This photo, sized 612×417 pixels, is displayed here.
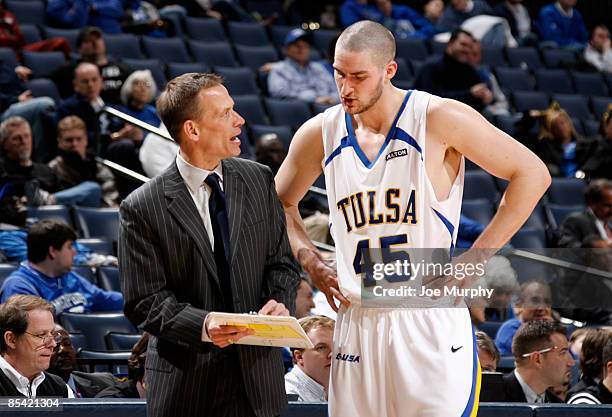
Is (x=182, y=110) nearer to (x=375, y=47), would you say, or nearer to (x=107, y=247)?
(x=375, y=47)

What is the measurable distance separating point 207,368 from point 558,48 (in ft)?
36.4

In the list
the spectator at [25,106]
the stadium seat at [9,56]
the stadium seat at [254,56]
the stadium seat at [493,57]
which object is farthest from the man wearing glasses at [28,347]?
the stadium seat at [493,57]

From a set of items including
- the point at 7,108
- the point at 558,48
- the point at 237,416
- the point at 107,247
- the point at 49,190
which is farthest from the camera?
the point at 558,48

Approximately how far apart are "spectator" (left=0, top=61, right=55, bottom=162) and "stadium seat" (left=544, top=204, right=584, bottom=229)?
424 centimetres

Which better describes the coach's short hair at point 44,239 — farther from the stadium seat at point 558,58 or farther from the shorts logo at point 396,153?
the stadium seat at point 558,58

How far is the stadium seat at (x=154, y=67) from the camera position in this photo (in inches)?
393

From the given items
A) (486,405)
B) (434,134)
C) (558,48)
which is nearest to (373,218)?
(434,134)

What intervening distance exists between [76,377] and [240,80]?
575cm

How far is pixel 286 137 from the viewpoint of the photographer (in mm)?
9602

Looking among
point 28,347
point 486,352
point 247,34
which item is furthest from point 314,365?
point 247,34

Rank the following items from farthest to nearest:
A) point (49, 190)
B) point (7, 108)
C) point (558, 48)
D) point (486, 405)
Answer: point (558, 48) < point (7, 108) < point (49, 190) < point (486, 405)

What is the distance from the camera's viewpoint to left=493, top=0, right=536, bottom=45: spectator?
1412 cm

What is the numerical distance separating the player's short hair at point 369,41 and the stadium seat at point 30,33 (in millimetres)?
7464

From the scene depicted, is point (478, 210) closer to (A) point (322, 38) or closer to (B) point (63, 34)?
(A) point (322, 38)
